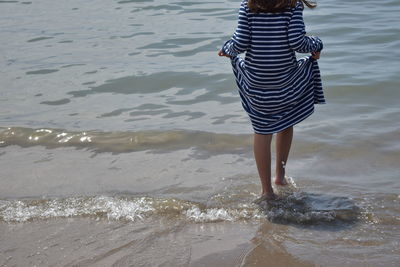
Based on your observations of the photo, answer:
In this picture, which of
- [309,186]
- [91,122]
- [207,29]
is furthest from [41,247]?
[207,29]

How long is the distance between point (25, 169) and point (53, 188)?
1.65 ft

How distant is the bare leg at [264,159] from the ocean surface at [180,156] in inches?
5.5

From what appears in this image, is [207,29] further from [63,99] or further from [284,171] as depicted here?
[284,171]

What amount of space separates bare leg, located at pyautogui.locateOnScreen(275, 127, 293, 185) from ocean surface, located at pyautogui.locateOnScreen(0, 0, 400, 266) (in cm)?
14

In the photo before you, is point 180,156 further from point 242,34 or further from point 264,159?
point 242,34

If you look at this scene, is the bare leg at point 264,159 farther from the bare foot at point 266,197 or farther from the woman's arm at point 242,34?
the woman's arm at point 242,34

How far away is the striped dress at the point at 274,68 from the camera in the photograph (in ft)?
12.5

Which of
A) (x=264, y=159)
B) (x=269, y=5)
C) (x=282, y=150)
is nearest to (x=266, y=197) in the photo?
(x=264, y=159)

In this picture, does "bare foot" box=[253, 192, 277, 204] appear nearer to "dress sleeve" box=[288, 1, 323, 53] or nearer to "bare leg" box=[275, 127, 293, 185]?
"bare leg" box=[275, 127, 293, 185]

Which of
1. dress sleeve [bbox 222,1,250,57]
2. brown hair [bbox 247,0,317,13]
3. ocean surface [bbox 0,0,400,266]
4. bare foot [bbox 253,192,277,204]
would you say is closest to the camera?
ocean surface [bbox 0,0,400,266]

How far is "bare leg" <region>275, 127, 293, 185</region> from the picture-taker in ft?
14.1

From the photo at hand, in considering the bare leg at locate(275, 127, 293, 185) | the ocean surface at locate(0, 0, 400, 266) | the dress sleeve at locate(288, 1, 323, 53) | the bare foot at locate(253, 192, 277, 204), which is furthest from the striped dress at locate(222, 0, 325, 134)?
the ocean surface at locate(0, 0, 400, 266)

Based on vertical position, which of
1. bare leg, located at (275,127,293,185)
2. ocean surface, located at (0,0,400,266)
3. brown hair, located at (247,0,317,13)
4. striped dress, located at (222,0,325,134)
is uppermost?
brown hair, located at (247,0,317,13)

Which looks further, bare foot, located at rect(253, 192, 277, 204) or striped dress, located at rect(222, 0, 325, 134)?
bare foot, located at rect(253, 192, 277, 204)
